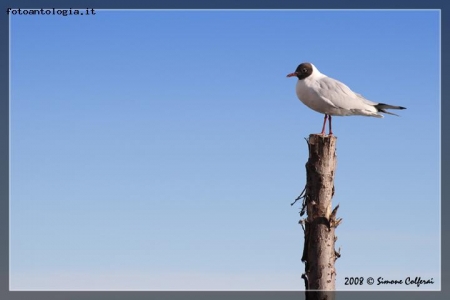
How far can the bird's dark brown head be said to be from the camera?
13.2 m

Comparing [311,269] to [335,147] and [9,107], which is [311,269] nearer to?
[335,147]

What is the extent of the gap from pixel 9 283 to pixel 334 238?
5286mm

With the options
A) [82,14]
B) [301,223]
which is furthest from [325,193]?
[82,14]

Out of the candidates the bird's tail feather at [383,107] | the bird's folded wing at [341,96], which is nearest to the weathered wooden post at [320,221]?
the bird's folded wing at [341,96]

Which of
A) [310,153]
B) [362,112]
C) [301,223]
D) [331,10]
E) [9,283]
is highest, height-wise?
[331,10]

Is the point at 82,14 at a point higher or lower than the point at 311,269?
higher

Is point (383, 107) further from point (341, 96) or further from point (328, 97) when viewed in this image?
point (328, 97)

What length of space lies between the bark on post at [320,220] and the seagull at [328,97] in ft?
3.67

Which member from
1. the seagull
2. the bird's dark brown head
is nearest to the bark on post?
the seagull

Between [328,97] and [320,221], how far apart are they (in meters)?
2.36

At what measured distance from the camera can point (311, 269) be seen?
1149 cm

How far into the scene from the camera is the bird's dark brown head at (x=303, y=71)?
43.2 ft

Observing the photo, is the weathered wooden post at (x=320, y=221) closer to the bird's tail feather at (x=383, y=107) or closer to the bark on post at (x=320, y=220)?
the bark on post at (x=320, y=220)

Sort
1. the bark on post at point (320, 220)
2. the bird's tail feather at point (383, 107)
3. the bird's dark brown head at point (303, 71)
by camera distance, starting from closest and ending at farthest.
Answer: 1. the bark on post at point (320, 220)
2. the bird's tail feather at point (383, 107)
3. the bird's dark brown head at point (303, 71)
